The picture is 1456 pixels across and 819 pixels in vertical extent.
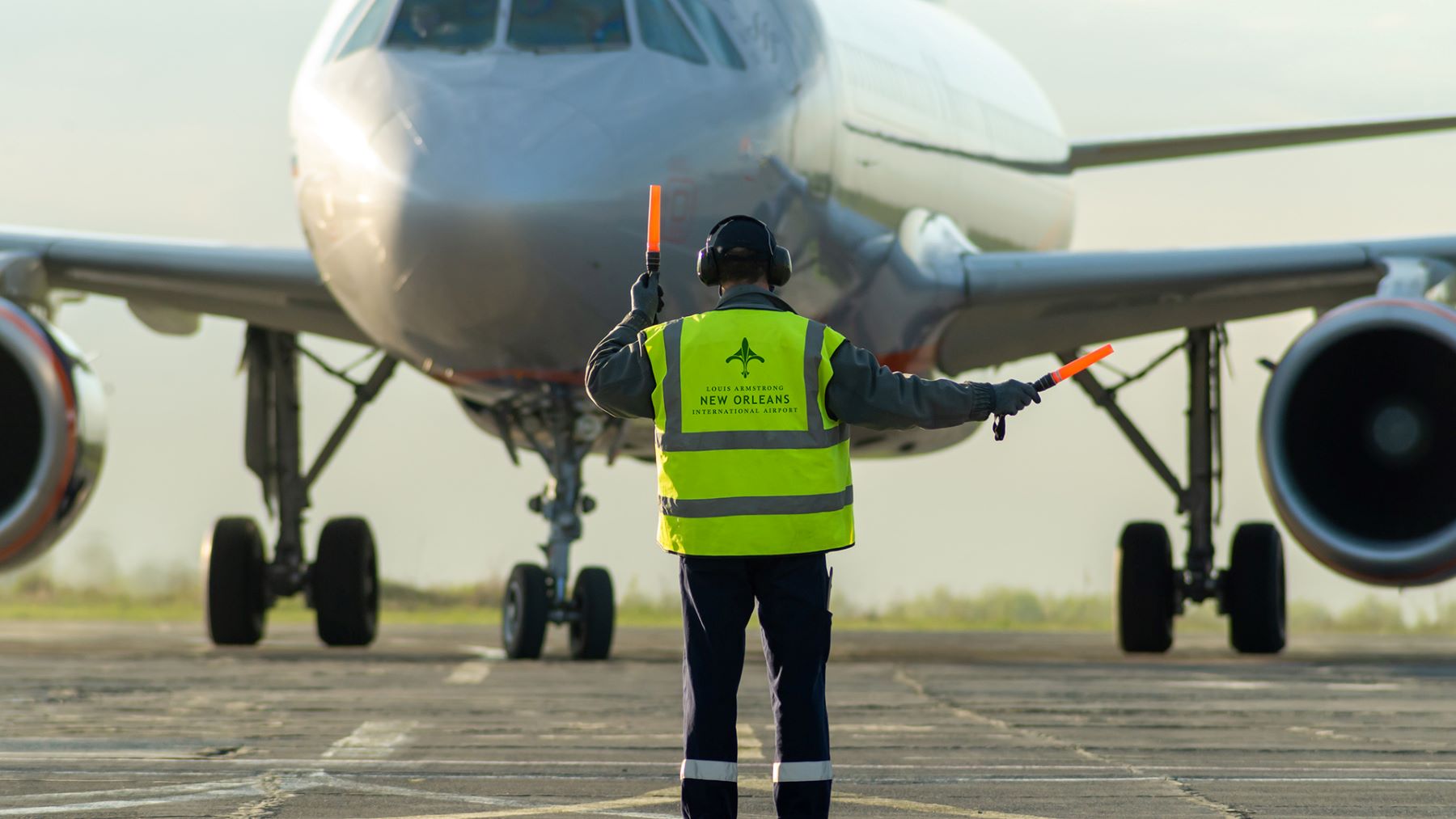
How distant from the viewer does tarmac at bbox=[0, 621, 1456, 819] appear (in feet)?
18.8

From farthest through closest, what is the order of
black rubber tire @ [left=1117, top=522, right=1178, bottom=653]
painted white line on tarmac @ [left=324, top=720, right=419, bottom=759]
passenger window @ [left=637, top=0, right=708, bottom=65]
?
black rubber tire @ [left=1117, top=522, right=1178, bottom=653], passenger window @ [left=637, top=0, right=708, bottom=65], painted white line on tarmac @ [left=324, top=720, right=419, bottom=759]

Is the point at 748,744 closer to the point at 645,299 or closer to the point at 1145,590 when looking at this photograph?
the point at 645,299

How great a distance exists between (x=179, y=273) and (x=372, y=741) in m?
Answer: 6.65

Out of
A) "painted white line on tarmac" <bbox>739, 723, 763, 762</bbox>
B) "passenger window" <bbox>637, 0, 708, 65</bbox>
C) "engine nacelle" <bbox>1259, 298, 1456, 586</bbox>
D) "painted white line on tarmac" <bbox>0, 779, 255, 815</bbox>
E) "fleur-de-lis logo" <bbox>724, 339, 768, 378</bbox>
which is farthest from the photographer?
"engine nacelle" <bbox>1259, 298, 1456, 586</bbox>

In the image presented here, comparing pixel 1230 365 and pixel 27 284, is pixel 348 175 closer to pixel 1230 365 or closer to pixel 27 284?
pixel 27 284

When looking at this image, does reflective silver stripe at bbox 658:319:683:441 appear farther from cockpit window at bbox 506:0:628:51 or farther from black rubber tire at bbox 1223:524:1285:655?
black rubber tire at bbox 1223:524:1285:655

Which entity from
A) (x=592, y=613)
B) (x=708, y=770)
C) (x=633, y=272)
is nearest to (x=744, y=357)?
(x=708, y=770)

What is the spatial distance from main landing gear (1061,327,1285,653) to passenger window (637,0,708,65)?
4.63 m

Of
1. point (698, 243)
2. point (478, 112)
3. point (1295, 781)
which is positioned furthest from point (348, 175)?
point (1295, 781)

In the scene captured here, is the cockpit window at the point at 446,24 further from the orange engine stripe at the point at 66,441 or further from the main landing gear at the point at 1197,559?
the main landing gear at the point at 1197,559

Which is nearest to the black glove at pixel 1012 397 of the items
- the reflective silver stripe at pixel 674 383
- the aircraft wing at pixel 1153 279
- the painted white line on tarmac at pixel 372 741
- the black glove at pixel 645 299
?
the reflective silver stripe at pixel 674 383

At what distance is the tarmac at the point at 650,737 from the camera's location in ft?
18.8

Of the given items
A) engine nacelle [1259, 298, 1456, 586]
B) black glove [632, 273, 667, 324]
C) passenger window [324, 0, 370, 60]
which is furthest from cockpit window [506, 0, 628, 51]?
black glove [632, 273, 667, 324]

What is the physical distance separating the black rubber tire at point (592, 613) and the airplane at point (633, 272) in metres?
0.02
